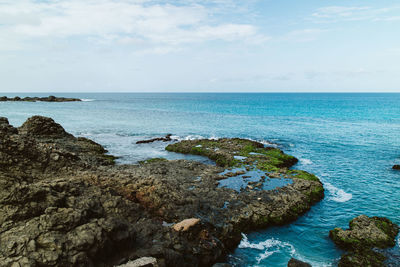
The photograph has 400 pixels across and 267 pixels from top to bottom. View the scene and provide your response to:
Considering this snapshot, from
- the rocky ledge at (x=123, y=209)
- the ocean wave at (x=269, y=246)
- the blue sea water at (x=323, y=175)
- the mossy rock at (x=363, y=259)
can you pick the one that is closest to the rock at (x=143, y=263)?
the rocky ledge at (x=123, y=209)

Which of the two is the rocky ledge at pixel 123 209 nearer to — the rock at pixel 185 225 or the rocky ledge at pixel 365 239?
the rock at pixel 185 225

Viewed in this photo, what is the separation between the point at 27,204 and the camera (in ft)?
51.0

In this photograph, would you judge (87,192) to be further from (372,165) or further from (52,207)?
(372,165)

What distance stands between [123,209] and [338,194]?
26542 mm

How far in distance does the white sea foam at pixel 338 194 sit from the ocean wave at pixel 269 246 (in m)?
12.6

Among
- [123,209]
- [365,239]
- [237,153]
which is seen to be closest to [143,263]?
[123,209]

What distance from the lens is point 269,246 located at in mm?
Result: 21641

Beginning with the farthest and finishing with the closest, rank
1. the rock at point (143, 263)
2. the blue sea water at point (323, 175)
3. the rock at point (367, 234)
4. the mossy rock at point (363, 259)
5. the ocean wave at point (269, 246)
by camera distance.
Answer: the blue sea water at point (323, 175), the rock at point (367, 234), the ocean wave at point (269, 246), the mossy rock at point (363, 259), the rock at point (143, 263)

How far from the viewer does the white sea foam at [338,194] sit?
101 feet

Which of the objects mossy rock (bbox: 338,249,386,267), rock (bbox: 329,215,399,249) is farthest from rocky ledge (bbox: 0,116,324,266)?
mossy rock (bbox: 338,249,386,267)

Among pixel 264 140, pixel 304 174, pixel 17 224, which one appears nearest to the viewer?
pixel 17 224

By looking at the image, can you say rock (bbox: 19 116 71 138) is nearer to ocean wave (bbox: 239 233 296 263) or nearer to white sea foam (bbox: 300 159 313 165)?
ocean wave (bbox: 239 233 296 263)

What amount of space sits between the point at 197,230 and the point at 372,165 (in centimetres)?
3914

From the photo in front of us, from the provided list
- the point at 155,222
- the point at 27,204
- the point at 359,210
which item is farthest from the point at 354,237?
the point at 27,204
